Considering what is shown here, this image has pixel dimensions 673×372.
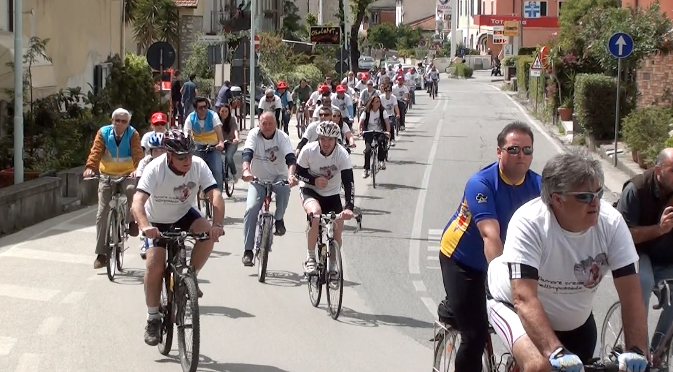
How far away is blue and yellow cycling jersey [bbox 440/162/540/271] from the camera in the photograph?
20.8ft

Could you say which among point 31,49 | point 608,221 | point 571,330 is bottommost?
point 571,330

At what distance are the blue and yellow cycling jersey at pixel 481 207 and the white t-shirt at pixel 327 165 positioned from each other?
4761 millimetres

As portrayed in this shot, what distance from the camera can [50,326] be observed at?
33.9ft

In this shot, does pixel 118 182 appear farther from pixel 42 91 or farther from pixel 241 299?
pixel 42 91

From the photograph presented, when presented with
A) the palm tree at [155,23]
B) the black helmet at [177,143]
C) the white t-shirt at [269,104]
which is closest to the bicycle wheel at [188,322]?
the black helmet at [177,143]

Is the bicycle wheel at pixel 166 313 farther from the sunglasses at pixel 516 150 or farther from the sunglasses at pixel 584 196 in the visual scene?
the sunglasses at pixel 584 196

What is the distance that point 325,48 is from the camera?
222 feet

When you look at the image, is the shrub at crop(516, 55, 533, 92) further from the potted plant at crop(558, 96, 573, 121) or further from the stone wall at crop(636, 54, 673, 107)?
the stone wall at crop(636, 54, 673, 107)

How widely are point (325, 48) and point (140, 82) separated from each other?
40516 millimetres

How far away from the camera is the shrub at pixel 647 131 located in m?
22.9

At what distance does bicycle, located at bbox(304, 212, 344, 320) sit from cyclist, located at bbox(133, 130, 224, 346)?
6.49ft

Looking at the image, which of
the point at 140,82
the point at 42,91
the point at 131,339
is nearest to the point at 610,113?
the point at 140,82

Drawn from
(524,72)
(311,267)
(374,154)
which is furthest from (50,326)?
(524,72)

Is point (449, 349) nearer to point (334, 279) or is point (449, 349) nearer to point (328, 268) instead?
point (334, 279)
